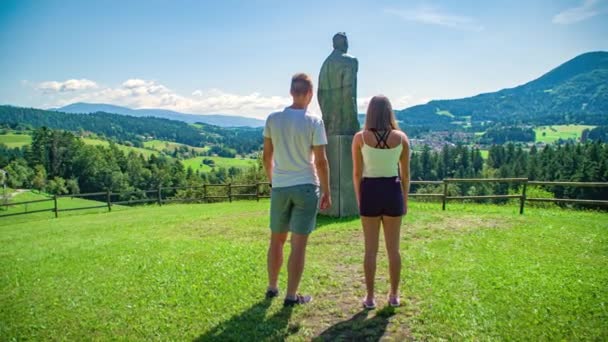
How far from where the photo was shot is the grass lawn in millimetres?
3812

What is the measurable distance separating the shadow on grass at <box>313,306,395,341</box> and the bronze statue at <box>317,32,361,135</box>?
7297 mm

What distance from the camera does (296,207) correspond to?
3.96 metres

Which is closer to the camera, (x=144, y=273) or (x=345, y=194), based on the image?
(x=144, y=273)

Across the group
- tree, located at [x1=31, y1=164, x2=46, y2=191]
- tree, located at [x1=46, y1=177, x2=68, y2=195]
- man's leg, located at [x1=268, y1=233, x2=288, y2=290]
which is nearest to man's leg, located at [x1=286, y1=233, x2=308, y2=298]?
man's leg, located at [x1=268, y1=233, x2=288, y2=290]

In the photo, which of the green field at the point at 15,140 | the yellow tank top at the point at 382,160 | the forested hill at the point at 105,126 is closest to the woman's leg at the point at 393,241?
the yellow tank top at the point at 382,160

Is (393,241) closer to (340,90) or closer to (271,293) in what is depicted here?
(271,293)

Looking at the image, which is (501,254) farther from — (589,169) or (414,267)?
(589,169)

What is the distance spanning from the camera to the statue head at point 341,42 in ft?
36.2

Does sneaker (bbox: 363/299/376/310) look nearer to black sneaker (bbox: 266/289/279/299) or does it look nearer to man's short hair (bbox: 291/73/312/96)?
black sneaker (bbox: 266/289/279/299)

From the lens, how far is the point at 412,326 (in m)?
3.79

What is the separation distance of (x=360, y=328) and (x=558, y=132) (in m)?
203

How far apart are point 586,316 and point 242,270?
13.8 feet

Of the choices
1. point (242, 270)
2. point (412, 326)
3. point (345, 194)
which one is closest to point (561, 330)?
point (412, 326)

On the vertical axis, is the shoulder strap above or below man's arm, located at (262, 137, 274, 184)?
above
